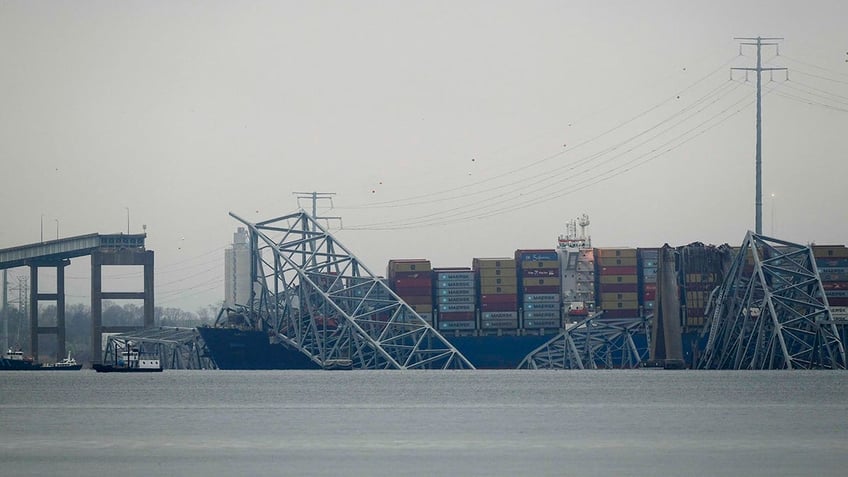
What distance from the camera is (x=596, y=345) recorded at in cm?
17138

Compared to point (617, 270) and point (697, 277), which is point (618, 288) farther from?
point (697, 277)

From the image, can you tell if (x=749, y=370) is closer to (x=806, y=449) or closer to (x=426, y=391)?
(x=426, y=391)

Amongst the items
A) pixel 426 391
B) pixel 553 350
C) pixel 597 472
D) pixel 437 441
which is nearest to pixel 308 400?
pixel 426 391

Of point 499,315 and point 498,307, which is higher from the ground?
point 498,307

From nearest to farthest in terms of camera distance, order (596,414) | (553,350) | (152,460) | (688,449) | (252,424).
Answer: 1. (152,460)
2. (688,449)
3. (252,424)
4. (596,414)
5. (553,350)

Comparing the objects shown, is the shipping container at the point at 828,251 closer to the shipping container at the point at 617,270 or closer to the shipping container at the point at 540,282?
the shipping container at the point at 617,270

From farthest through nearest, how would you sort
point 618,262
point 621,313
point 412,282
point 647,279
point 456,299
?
point 412,282 < point 618,262 < point 456,299 < point 621,313 < point 647,279

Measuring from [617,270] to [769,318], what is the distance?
106 feet

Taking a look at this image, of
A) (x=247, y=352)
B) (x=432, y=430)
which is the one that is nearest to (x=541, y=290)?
(x=247, y=352)

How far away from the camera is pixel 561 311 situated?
591 ft

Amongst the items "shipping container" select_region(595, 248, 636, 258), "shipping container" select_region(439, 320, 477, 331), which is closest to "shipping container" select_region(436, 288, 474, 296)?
"shipping container" select_region(439, 320, 477, 331)

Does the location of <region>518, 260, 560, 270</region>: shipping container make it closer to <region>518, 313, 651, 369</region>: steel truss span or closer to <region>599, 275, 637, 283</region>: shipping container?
<region>599, 275, 637, 283</region>: shipping container

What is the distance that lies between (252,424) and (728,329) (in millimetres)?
85529

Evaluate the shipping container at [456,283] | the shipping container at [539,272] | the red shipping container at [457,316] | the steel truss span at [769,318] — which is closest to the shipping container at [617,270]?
the shipping container at [539,272]
